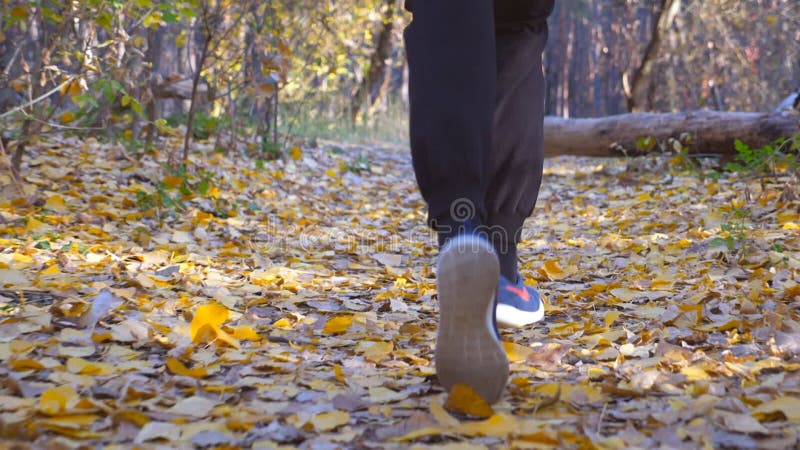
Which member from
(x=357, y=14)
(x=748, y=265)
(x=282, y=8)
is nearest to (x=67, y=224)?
(x=748, y=265)

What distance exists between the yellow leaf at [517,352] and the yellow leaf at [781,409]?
1.56ft

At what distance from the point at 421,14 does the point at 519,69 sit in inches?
12.2

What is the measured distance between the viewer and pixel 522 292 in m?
1.64

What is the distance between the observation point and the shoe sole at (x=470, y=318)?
1.16 meters

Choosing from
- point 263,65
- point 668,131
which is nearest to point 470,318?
point 263,65

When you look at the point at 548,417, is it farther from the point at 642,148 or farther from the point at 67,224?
the point at 642,148

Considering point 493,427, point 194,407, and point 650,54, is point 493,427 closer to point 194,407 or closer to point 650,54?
point 194,407

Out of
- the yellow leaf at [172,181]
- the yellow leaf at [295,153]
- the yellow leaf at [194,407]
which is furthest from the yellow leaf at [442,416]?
the yellow leaf at [295,153]

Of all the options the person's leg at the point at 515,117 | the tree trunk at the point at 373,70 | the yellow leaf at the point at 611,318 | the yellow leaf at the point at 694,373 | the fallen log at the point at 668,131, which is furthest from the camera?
the tree trunk at the point at 373,70

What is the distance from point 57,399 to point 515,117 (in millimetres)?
992

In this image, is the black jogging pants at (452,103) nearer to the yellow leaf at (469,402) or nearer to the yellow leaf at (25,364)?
the yellow leaf at (469,402)

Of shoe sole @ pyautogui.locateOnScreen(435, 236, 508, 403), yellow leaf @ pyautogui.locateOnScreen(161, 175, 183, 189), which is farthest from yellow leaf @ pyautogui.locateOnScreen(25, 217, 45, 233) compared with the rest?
shoe sole @ pyautogui.locateOnScreen(435, 236, 508, 403)

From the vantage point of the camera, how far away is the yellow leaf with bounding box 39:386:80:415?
110cm

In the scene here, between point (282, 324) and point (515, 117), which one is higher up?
point (515, 117)
